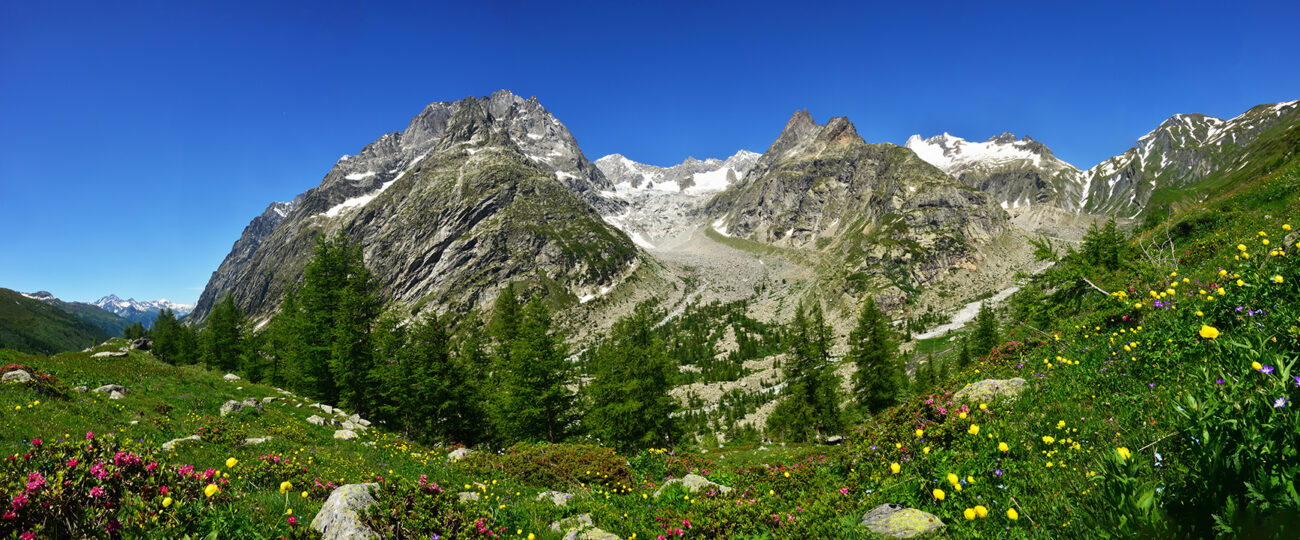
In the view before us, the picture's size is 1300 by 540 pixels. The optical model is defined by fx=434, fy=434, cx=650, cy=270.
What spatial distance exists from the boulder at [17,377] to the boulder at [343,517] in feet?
45.0

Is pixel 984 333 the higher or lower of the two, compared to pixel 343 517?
higher

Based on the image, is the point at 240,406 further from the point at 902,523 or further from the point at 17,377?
the point at 902,523

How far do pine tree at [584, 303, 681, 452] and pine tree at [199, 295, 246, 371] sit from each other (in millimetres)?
47218

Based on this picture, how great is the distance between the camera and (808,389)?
37.1 m

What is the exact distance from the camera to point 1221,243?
10219 millimetres

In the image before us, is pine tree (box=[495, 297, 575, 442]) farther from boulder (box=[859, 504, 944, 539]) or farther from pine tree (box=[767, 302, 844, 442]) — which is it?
boulder (box=[859, 504, 944, 539])

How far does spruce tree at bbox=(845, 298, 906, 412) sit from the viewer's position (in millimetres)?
39094

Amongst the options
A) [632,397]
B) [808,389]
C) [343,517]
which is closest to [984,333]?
[808,389]

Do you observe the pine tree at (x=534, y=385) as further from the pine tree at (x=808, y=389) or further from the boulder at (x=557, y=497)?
the pine tree at (x=808, y=389)

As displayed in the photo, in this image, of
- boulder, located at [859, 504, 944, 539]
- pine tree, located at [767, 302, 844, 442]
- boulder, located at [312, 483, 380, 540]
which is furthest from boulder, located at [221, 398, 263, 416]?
pine tree, located at [767, 302, 844, 442]

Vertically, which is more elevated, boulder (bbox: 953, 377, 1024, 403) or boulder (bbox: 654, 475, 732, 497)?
boulder (bbox: 953, 377, 1024, 403)

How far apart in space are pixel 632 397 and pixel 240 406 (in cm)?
1761

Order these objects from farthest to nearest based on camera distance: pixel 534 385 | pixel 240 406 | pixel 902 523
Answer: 1. pixel 534 385
2. pixel 240 406
3. pixel 902 523

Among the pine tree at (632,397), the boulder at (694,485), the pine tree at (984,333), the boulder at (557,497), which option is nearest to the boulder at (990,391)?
the boulder at (694,485)
